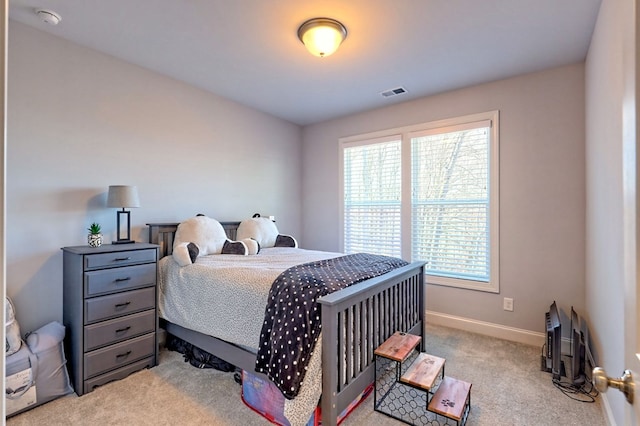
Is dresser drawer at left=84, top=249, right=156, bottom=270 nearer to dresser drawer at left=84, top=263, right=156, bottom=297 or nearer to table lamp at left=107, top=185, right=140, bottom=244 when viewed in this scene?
dresser drawer at left=84, top=263, right=156, bottom=297

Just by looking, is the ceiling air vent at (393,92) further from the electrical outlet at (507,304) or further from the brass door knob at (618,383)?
the brass door knob at (618,383)

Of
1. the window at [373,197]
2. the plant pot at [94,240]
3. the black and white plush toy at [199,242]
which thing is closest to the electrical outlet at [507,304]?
the window at [373,197]

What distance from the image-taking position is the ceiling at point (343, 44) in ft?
6.63

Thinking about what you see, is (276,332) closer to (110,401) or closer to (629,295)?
(110,401)

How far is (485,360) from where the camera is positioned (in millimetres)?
2594

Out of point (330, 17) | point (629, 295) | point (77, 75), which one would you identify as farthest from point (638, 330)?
point (77, 75)

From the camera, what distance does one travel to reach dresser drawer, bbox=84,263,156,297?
7.02 ft

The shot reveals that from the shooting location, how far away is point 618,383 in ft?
2.11

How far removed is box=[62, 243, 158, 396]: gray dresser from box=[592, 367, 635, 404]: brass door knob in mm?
2585

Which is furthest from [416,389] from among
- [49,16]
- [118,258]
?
[49,16]

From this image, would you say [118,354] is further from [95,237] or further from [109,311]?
[95,237]

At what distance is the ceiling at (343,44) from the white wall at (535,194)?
20 centimetres

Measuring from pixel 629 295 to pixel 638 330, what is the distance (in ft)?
0.28

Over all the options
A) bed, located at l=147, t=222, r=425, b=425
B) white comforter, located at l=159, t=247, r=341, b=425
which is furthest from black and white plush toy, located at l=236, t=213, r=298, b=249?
bed, located at l=147, t=222, r=425, b=425
